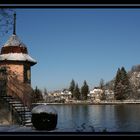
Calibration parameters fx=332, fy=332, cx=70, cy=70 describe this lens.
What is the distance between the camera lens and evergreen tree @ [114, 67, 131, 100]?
3532 mm

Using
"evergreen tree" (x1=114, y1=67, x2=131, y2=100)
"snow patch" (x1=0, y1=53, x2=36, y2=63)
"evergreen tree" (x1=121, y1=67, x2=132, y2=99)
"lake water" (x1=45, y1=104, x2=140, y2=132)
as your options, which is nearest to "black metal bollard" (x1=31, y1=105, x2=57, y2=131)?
"lake water" (x1=45, y1=104, x2=140, y2=132)

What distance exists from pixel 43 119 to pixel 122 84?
5.79 ft

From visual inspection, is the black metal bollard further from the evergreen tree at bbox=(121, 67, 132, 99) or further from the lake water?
the evergreen tree at bbox=(121, 67, 132, 99)

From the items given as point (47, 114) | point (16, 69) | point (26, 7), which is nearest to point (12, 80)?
point (16, 69)

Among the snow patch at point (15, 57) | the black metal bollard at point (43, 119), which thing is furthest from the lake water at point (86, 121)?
the snow patch at point (15, 57)

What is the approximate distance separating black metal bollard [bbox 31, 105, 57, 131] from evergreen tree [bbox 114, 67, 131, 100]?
901 millimetres

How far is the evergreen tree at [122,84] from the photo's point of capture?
353 cm

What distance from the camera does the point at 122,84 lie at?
4031mm

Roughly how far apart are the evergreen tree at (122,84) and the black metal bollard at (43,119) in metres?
0.90

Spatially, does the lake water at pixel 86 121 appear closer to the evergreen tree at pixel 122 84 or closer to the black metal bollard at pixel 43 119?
the black metal bollard at pixel 43 119

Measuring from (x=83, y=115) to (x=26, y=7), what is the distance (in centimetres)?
265

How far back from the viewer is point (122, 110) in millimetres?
6414

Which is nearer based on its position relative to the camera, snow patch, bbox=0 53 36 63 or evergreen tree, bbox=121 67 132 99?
snow patch, bbox=0 53 36 63

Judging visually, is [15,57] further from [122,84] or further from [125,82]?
[125,82]
